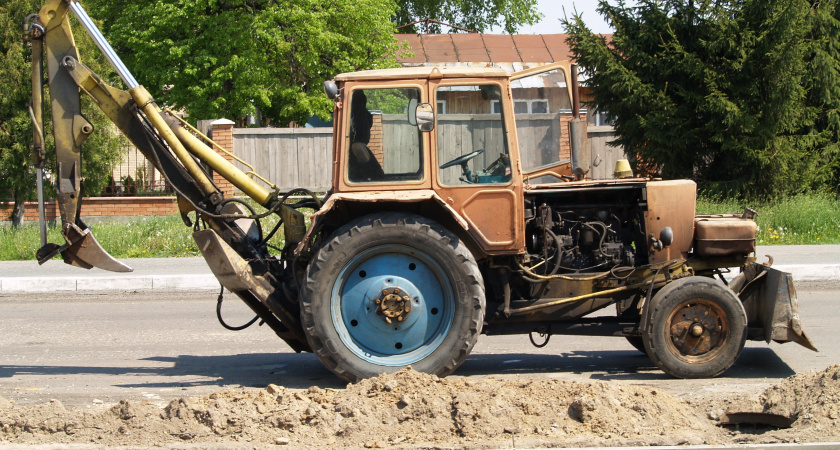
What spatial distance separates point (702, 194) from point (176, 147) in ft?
37.5

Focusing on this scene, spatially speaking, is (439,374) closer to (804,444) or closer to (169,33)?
(804,444)

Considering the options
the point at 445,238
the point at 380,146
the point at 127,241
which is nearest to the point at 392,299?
the point at 445,238

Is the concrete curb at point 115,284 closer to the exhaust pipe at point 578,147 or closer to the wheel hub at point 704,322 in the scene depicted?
the exhaust pipe at point 578,147

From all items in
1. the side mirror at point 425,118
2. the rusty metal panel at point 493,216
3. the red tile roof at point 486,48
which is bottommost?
the rusty metal panel at point 493,216

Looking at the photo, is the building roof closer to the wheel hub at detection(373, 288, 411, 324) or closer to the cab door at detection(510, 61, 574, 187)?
the cab door at detection(510, 61, 574, 187)

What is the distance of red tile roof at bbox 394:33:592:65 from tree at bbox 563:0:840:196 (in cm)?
1355

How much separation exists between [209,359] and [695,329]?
415 cm

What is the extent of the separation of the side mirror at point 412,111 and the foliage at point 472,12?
3472 cm

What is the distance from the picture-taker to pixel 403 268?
598 centimetres

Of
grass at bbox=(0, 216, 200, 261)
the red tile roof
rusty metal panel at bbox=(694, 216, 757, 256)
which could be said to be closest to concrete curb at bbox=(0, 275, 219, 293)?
grass at bbox=(0, 216, 200, 261)

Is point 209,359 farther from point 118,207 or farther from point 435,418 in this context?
point 118,207

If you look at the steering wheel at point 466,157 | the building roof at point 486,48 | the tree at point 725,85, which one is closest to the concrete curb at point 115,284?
the steering wheel at point 466,157

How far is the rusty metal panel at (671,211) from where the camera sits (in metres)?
6.25

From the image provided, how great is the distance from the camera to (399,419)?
4.90 meters
